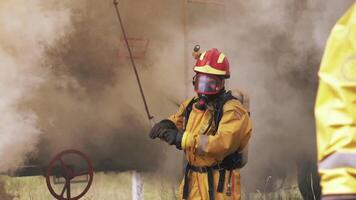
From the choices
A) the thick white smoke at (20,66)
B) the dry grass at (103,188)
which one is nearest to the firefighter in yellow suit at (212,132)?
the dry grass at (103,188)

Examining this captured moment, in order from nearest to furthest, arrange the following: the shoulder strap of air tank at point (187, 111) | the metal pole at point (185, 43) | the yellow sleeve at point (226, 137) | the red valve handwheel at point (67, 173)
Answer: the yellow sleeve at point (226, 137), the shoulder strap of air tank at point (187, 111), the red valve handwheel at point (67, 173), the metal pole at point (185, 43)

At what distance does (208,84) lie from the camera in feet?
15.4

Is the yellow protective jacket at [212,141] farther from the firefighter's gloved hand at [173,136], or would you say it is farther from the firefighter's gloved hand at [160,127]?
the firefighter's gloved hand at [160,127]

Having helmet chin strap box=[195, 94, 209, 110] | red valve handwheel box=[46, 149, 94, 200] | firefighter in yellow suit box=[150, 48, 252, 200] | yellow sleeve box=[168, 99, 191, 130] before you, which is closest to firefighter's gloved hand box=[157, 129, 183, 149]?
firefighter in yellow suit box=[150, 48, 252, 200]

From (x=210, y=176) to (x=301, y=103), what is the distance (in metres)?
2.30

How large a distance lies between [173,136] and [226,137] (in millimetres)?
364

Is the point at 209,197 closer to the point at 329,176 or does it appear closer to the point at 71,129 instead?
the point at 71,129

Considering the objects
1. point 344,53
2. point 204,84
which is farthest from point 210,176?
point 344,53

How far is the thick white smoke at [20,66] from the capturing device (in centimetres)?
510

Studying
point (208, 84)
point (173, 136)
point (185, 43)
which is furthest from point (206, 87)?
point (185, 43)

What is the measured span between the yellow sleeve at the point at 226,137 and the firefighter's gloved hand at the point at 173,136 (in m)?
0.04

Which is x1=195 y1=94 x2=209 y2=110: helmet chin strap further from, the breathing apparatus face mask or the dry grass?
the dry grass

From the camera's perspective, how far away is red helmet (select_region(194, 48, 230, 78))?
4.71 metres

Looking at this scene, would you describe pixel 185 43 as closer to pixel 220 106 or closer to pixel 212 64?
pixel 212 64
